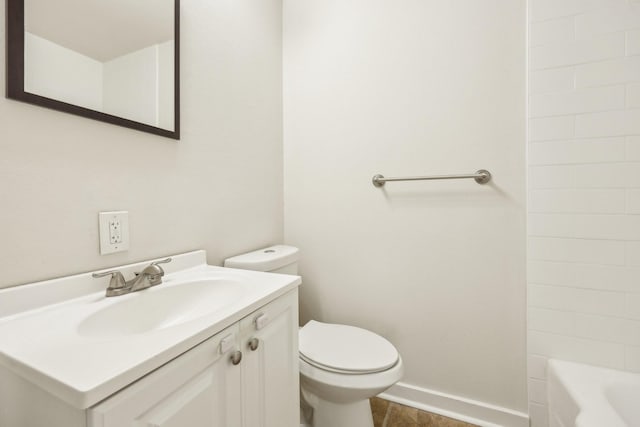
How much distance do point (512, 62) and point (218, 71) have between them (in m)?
1.23

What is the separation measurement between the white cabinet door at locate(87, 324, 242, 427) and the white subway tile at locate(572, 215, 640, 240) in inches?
49.6

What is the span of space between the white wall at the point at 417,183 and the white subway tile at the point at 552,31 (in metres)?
0.06

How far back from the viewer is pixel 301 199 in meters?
1.58

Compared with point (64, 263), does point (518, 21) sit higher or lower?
higher

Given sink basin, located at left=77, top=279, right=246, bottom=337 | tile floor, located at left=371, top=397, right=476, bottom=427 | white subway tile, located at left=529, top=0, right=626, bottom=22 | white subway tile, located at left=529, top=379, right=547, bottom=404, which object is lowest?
tile floor, located at left=371, top=397, right=476, bottom=427

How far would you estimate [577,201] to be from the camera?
3.41ft

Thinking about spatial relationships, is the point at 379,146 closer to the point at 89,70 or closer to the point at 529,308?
the point at 529,308

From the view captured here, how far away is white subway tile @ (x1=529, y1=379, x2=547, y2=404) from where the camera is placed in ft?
3.62

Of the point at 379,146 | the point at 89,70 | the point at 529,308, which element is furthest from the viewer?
the point at 379,146

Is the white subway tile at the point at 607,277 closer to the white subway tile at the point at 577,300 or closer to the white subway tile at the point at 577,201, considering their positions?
the white subway tile at the point at 577,300

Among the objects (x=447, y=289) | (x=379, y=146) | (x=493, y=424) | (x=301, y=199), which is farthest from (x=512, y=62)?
(x=493, y=424)

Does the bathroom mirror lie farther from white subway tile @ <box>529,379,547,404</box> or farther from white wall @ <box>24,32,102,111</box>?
white subway tile @ <box>529,379,547,404</box>

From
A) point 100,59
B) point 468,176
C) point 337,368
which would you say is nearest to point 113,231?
point 100,59

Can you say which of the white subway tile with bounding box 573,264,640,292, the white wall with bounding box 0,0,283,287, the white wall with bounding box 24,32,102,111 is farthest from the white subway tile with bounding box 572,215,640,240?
the white wall with bounding box 24,32,102,111
